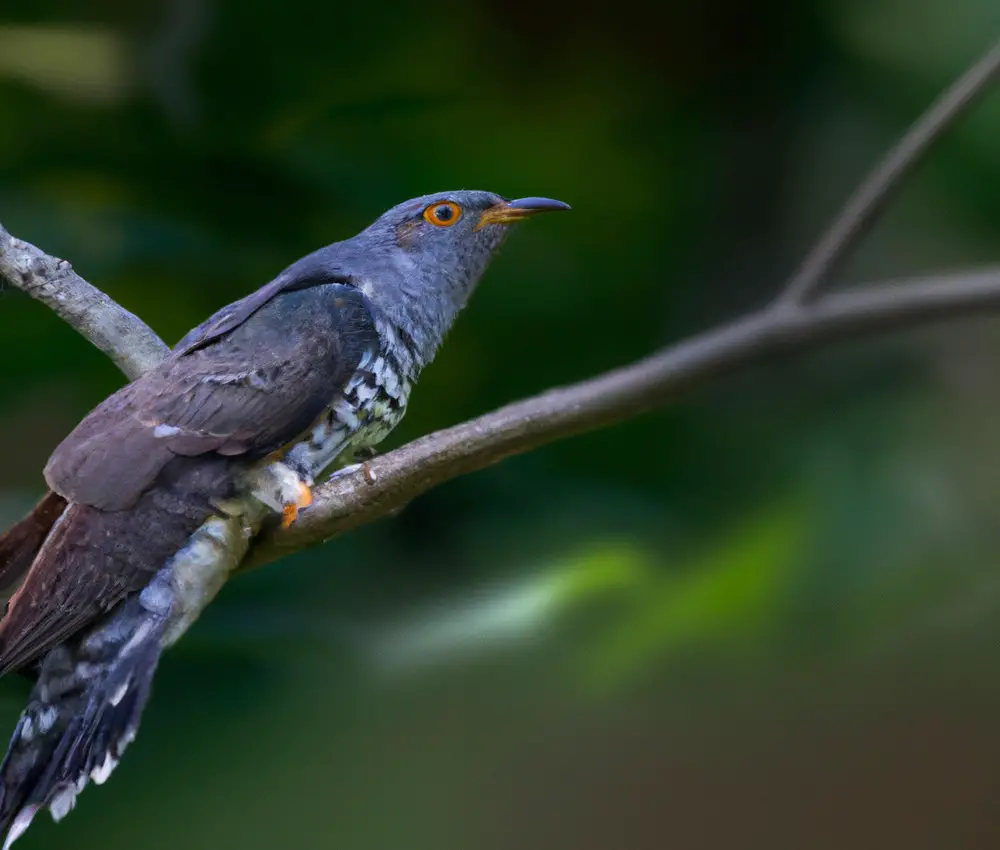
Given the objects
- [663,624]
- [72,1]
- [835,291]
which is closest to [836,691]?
[663,624]

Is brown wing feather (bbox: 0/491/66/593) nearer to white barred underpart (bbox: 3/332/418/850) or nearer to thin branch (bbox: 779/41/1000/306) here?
white barred underpart (bbox: 3/332/418/850)

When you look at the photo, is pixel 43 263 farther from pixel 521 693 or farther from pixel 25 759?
pixel 521 693

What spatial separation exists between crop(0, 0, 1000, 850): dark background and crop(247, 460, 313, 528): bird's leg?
0.65ft

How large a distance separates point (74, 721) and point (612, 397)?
20.8 inches

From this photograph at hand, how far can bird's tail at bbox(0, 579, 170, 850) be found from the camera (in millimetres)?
805

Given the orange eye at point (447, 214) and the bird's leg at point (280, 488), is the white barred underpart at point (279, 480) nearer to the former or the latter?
the bird's leg at point (280, 488)

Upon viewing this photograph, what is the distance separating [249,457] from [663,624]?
508 mm

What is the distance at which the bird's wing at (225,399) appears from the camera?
2.79ft

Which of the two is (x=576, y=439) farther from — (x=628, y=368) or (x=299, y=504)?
(x=299, y=504)

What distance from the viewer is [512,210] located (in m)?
0.99

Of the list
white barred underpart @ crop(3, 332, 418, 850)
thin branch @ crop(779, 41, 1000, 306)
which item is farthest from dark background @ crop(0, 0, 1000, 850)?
white barred underpart @ crop(3, 332, 418, 850)

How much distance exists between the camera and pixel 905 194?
1066mm

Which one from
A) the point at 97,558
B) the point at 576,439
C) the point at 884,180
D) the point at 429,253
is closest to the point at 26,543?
the point at 97,558

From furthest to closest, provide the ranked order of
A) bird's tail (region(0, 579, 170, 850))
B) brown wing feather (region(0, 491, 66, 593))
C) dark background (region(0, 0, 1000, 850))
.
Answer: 1. dark background (region(0, 0, 1000, 850))
2. brown wing feather (region(0, 491, 66, 593))
3. bird's tail (region(0, 579, 170, 850))
